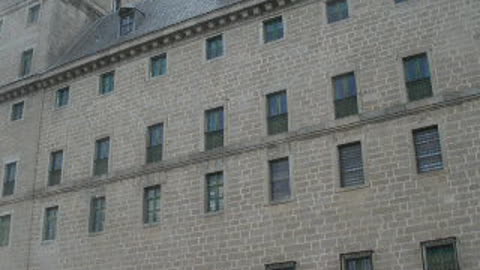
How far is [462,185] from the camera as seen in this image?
23.2 m

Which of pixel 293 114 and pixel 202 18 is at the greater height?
pixel 202 18

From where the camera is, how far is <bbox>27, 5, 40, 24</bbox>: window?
39.3m

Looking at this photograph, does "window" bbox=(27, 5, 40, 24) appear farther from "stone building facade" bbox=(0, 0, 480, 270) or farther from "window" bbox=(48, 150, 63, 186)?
"window" bbox=(48, 150, 63, 186)

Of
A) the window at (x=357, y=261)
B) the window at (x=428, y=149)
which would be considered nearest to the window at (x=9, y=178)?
the window at (x=357, y=261)

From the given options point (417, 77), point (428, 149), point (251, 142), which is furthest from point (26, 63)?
point (428, 149)

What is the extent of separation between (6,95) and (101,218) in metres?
10.5

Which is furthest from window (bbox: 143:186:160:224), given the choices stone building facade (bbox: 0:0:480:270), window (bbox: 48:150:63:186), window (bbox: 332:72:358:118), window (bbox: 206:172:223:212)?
window (bbox: 332:72:358:118)

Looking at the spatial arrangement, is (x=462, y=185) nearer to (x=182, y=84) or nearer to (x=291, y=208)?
(x=291, y=208)

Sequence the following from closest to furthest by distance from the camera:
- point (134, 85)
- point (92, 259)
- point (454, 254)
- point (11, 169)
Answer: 1. point (454, 254)
2. point (92, 259)
3. point (134, 85)
4. point (11, 169)

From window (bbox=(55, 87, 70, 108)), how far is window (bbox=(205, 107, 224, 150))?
9.07 m

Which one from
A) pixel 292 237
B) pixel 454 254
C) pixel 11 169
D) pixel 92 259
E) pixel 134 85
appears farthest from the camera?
pixel 11 169

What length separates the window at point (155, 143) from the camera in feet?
101

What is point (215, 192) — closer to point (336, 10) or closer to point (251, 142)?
point (251, 142)

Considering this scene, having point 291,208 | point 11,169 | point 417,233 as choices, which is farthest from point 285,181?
point 11,169
